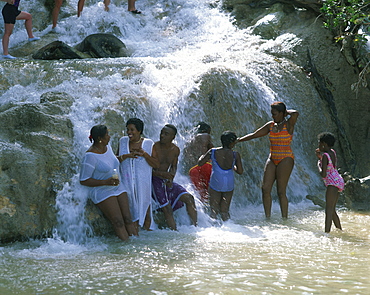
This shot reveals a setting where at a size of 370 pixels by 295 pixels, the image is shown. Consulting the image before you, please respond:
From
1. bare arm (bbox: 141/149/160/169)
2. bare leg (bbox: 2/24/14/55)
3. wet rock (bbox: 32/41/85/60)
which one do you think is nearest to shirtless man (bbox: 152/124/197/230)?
bare arm (bbox: 141/149/160/169)

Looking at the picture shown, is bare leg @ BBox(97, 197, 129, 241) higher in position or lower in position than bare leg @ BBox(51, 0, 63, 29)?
lower

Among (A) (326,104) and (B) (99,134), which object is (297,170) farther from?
(B) (99,134)

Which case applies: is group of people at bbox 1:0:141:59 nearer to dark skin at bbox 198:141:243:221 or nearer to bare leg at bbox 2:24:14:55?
bare leg at bbox 2:24:14:55

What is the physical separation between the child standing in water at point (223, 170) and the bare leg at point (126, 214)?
135 centimetres

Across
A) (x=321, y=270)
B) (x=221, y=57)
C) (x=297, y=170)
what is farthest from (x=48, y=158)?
(x=221, y=57)

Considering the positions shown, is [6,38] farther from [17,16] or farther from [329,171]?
[329,171]

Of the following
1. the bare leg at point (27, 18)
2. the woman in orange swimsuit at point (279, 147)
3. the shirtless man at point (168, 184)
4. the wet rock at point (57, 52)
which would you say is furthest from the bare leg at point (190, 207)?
the bare leg at point (27, 18)

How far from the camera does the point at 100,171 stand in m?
5.88

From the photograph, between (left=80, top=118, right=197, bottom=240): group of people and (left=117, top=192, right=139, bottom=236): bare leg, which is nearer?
(left=80, top=118, right=197, bottom=240): group of people

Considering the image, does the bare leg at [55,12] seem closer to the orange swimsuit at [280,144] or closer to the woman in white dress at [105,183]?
the orange swimsuit at [280,144]

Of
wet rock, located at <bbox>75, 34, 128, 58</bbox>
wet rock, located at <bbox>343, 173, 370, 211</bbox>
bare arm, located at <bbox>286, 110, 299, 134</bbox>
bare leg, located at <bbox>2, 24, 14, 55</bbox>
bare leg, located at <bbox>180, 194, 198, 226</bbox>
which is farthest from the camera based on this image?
wet rock, located at <bbox>75, 34, 128, 58</bbox>

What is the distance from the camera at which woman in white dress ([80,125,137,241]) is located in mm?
5836

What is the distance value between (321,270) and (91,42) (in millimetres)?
8733

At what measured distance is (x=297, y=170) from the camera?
9.50 meters
